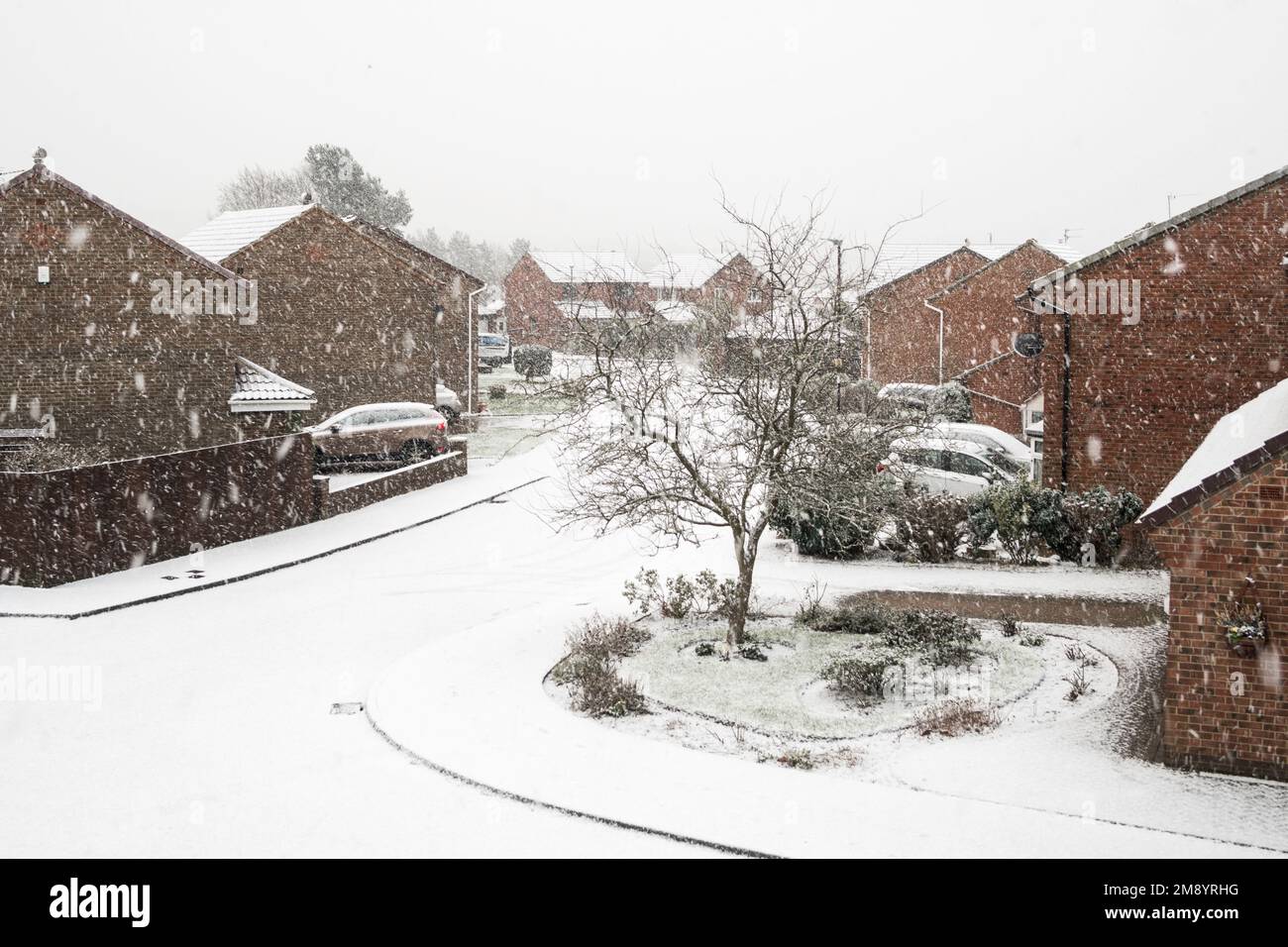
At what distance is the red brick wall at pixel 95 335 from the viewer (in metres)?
19.8

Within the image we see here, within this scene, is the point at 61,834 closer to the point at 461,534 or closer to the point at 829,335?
the point at 829,335

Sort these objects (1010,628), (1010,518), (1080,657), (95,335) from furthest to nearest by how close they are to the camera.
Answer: (95,335) < (1010,518) < (1010,628) < (1080,657)

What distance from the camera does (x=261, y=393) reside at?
2292cm

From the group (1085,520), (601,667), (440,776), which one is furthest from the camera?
(1085,520)

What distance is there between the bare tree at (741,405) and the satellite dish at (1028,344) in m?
16.9

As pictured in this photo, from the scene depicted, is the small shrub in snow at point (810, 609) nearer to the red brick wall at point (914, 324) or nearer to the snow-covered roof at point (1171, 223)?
the snow-covered roof at point (1171, 223)

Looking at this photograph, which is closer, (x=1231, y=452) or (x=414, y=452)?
(x=1231, y=452)

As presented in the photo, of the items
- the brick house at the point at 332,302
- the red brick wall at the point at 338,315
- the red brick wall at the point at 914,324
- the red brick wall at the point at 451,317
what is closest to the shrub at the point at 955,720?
the red brick wall at the point at 338,315

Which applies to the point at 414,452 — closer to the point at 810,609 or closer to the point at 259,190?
the point at 810,609

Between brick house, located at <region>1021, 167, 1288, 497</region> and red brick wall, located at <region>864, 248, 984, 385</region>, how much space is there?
2232 cm

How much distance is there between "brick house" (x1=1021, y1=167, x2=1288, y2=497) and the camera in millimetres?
16219

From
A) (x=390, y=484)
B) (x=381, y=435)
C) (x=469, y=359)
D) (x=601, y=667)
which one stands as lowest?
(x=601, y=667)

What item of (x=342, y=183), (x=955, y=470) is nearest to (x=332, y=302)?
(x=955, y=470)

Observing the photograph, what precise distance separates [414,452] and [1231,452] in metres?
20.1
